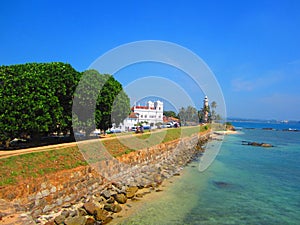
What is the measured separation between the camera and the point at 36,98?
1862 centimetres

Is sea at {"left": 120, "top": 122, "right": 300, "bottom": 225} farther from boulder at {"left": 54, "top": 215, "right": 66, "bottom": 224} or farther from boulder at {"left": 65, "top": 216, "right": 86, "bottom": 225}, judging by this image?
boulder at {"left": 54, "top": 215, "right": 66, "bottom": 224}

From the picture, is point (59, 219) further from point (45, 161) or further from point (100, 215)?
point (45, 161)

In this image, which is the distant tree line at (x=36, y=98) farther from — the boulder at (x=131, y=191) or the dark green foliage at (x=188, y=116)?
the dark green foliage at (x=188, y=116)

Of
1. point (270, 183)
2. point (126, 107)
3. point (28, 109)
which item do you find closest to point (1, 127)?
point (28, 109)

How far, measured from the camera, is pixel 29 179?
11.9m

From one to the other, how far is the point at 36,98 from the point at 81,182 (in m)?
8.52

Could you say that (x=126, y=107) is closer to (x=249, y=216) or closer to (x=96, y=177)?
(x=96, y=177)

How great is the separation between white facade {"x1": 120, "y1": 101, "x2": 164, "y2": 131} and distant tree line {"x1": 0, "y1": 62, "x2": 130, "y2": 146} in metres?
36.9

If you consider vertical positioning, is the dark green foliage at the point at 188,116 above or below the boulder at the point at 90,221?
above

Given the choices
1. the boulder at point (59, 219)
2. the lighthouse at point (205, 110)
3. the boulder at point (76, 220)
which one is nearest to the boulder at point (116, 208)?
the boulder at point (76, 220)

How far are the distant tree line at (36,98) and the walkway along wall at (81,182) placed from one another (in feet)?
21.7

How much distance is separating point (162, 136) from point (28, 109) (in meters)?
19.4

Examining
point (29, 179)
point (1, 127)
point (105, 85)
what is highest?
point (105, 85)

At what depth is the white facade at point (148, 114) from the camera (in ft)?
198
